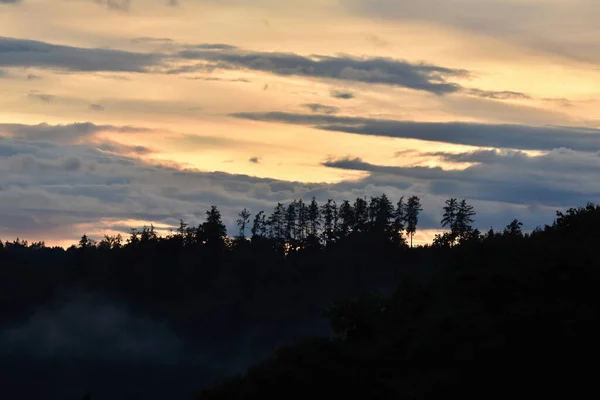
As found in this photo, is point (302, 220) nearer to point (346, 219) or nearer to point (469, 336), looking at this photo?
point (346, 219)

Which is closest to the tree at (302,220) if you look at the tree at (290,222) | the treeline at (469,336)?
the tree at (290,222)

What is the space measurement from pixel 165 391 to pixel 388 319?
11658 cm

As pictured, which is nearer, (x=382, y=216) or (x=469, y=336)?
(x=469, y=336)

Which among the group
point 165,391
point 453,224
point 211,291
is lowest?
point 165,391

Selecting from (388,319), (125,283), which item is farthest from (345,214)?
(388,319)

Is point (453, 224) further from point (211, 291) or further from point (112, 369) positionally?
point (112, 369)

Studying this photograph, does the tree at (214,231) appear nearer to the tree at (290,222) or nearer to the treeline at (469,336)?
the tree at (290,222)

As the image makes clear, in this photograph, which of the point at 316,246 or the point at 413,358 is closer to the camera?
the point at 413,358

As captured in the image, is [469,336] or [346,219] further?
[346,219]

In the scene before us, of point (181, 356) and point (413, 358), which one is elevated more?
point (413, 358)

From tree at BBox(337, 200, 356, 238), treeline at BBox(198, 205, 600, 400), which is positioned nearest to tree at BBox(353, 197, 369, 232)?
tree at BBox(337, 200, 356, 238)

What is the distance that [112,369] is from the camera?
196250 mm

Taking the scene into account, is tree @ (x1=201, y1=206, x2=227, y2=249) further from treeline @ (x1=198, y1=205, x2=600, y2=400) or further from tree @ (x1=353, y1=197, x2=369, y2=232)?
treeline @ (x1=198, y1=205, x2=600, y2=400)

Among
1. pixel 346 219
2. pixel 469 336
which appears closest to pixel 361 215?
pixel 346 219
